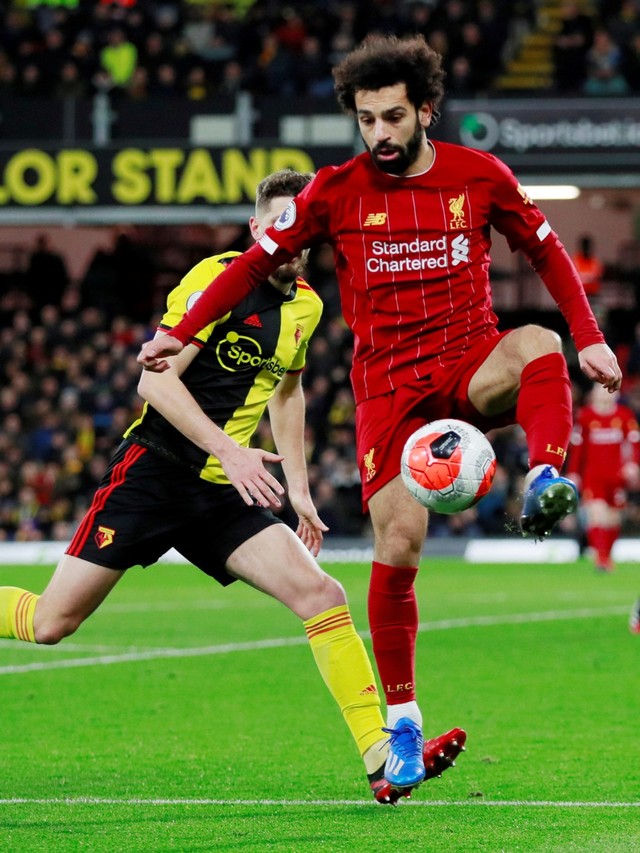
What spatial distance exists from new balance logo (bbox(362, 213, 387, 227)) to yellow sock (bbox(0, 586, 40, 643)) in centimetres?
192

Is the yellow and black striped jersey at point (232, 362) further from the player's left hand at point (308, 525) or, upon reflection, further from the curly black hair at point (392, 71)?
the curly black hair at point (392, 71)

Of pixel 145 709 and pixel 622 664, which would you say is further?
pixel 622 664

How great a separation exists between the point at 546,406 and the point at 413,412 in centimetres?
54

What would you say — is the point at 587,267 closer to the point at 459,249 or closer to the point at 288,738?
the point at 288,738

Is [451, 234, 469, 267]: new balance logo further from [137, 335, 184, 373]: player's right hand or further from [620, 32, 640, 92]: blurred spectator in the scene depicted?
[620, 32, 640, 92]: blurred spectator

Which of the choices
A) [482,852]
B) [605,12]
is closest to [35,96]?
[605,12]

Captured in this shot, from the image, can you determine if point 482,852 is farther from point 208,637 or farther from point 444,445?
point 208,637

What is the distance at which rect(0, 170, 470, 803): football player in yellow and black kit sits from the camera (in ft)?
18.9

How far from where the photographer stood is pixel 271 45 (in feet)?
79.3

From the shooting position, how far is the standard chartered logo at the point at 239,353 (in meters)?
6.09

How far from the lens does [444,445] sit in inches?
209

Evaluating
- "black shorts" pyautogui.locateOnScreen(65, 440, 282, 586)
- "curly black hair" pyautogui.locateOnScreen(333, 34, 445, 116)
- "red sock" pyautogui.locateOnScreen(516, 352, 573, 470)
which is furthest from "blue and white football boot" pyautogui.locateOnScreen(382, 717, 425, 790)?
"curly black hair" pyautogui.locateOnScreen(333, 34, 445, 116)

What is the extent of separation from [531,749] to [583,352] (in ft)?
7.46

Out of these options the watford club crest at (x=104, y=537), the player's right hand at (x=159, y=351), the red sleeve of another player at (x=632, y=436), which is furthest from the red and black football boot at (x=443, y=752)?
the red sleeve of another player at (x=632, y=436)
